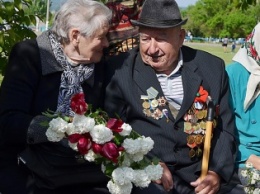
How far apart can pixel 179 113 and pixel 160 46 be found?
441 mm

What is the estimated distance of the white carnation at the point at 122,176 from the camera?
2650 millimetres

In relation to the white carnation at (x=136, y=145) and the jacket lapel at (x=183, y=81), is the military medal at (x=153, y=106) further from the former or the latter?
the white carnation at (x=136, y=145)

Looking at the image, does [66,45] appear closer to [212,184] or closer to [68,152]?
[68,152]

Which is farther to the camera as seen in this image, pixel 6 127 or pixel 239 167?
pixel 239 167

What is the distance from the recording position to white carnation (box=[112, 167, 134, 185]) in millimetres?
2650

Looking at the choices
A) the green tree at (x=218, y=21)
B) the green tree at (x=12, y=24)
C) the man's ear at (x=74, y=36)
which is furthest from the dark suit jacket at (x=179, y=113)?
the green tree at (x=218, y=21)

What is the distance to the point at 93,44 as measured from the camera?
3271 millimetres

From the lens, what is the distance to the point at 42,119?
3033 mm

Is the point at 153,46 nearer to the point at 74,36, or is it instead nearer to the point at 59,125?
the point at 74,36

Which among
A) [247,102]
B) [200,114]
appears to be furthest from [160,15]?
[247,102]

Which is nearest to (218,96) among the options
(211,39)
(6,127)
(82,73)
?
(82,73)

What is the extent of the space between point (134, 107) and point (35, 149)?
0.68m

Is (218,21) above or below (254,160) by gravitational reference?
below

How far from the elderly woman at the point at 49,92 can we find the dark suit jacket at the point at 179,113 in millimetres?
186
